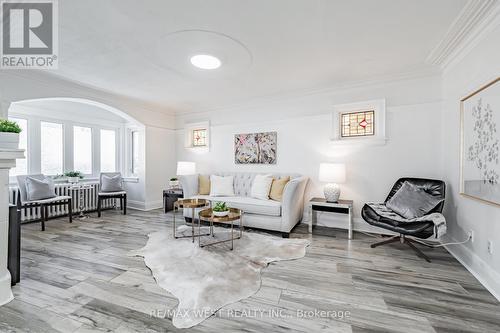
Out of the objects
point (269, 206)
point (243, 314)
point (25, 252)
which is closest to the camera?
point (243, 314)

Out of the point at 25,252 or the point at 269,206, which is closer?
the point at 25,252

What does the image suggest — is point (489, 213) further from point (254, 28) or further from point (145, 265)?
point (145, 265)

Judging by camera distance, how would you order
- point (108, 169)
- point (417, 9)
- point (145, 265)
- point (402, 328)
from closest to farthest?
point (402, 328) → point (417, 9) → point (145, 265) → point (108, 169)

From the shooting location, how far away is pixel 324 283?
212cm

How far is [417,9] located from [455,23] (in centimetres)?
56

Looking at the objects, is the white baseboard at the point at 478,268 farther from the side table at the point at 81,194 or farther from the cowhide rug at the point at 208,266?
the side table at the point at 81,194

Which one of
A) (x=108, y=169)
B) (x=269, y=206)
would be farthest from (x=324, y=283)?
(x=108, y=169)

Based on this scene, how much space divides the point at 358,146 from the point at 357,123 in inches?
15.8

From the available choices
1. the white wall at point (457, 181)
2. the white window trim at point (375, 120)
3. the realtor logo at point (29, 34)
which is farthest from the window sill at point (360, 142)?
the realtor logo at point (29, 34)

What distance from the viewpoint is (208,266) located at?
2412 millimetres

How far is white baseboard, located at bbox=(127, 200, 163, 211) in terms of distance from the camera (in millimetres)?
5184

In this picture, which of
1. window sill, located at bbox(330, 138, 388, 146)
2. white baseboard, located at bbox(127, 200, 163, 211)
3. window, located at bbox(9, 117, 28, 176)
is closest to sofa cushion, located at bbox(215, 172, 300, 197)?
window sill, located at bbox(330, 138, 388, 146)

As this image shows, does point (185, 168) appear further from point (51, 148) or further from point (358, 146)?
point (358, 146)

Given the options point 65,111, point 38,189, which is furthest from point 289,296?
point 65,111
